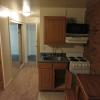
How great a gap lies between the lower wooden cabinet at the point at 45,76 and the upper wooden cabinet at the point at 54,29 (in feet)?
2.23

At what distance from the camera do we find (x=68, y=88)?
103 inches

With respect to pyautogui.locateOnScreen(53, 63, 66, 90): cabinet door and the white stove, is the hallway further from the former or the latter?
the white stove

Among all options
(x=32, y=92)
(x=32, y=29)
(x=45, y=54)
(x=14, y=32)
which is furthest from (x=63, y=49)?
(x=32, y=29)

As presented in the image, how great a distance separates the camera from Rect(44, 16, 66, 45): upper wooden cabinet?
3.49 metres

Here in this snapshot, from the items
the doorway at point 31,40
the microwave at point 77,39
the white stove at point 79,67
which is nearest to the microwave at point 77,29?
the microwave at point 77,39

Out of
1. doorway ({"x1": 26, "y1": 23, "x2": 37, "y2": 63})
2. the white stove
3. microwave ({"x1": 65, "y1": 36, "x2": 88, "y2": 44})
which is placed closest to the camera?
the white stove

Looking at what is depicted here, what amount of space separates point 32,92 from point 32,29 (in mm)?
3706

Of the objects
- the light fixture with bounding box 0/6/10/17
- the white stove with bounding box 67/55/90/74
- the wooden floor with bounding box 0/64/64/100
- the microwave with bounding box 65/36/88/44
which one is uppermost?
the light fixture with bounding box 0/6/10/17

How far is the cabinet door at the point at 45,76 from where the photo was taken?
3.45m

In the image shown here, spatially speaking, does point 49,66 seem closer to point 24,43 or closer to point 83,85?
point 83,85

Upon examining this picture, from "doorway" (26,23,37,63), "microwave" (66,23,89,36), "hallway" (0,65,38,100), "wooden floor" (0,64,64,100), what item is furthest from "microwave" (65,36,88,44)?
"doorway" (26,23,37,63)

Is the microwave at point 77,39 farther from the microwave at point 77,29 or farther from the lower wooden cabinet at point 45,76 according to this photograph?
the lower wooden cabinet at point 45,76

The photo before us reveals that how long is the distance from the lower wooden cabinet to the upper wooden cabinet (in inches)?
26.8

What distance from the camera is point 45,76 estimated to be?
3508 millimetres
